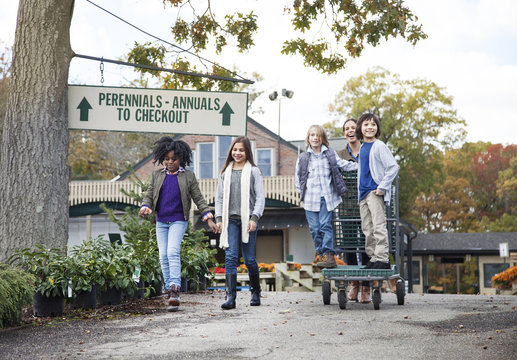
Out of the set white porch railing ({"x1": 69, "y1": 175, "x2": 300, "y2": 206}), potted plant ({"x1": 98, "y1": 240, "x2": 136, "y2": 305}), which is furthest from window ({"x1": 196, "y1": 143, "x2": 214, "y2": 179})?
potted plant ({"x1": 98, "y1": 240, "x2": 136, "y2": 305})

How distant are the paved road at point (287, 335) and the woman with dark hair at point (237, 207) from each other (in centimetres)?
56

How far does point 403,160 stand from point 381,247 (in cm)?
3730

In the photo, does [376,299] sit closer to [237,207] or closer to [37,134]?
[237,207]

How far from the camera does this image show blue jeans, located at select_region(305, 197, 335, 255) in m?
7.97

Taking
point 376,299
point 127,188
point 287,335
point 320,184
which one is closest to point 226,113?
point 320,184

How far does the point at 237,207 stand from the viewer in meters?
7.98

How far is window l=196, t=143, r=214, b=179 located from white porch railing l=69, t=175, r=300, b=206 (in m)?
4.50

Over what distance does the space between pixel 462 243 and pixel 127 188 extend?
19.5 meters

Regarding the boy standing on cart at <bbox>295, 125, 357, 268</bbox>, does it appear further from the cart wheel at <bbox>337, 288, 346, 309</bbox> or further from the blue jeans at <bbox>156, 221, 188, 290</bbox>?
the blue jeans at <bbox>156, 221, 188, 290</bbox>

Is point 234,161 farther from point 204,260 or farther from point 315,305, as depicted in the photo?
point 204,260

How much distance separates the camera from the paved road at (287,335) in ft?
16.4

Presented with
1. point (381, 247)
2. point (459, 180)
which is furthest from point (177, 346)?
point (459, 180)

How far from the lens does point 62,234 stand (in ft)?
27.1

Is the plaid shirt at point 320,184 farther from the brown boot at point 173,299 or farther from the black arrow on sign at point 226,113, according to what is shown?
the brown boot at point 173,299
